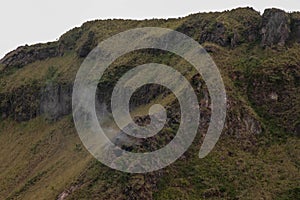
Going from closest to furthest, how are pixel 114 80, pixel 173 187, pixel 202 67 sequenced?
1. pixel 173 187
2. pixel 202 67
3. pixel 114 80

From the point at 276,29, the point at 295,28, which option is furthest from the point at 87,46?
the point at 295,28

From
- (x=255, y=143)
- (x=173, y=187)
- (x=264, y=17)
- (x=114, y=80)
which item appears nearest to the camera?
(x=173, y=187)

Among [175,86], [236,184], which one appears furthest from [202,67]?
[236,184]

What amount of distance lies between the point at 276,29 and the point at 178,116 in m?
18.7

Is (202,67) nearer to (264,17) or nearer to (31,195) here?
(264,17)

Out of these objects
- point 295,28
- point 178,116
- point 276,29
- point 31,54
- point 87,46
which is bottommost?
point 178,116

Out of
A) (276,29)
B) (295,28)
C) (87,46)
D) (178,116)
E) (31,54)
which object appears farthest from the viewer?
(31,54)

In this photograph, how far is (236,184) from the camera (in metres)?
65.1

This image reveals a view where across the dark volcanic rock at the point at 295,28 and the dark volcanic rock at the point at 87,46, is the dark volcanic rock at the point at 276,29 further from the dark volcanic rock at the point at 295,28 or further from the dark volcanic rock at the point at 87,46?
the dark volcanic rock at the point at 87,46

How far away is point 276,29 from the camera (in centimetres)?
8088

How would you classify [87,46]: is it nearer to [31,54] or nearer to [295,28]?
[31,54]

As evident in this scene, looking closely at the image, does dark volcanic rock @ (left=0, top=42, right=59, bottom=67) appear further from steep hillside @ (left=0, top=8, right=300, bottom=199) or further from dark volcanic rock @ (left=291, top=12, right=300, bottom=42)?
dark volcanic rock @ (left=291, top=12, right=300, bottom=42)

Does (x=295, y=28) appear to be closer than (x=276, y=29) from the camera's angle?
No

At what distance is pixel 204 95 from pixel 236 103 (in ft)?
12.0
